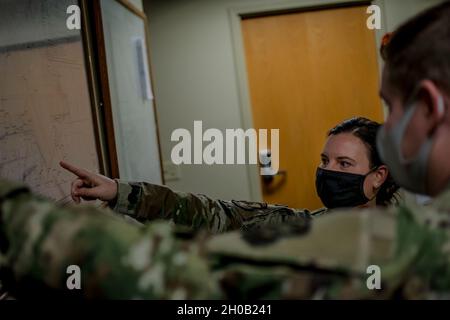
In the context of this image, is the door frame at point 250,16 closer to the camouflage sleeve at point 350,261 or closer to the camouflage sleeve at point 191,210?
the camouflage sleeve at point 191,210

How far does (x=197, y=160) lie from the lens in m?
2.95

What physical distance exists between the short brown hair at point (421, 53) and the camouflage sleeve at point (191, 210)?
69cm

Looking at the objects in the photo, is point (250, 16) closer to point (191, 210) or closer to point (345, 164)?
point (345, 164)

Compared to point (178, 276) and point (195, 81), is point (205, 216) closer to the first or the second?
point (178, 276)

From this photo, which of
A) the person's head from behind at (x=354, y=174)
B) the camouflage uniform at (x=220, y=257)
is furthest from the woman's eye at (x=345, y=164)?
the camouflage uniform at (x=220, y=257)

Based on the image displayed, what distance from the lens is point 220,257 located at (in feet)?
1.81

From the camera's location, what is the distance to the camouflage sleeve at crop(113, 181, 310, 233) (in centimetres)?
116

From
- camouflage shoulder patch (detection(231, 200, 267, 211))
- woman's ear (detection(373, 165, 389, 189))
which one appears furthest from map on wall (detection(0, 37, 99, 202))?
woman's ear (detection(373, 165, 389, 189))

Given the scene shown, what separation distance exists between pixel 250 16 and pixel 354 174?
69.5 inches

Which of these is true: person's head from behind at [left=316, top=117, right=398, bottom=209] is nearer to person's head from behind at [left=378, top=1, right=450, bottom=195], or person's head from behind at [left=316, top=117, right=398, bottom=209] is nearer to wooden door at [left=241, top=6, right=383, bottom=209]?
person's head from behind at [left=378, top=1, right=450, bottom=195]

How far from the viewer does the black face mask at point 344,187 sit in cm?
143

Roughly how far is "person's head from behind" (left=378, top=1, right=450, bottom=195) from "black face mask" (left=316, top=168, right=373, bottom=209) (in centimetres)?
70
